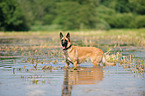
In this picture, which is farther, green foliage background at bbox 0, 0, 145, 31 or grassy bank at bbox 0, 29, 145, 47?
A: green foliage background at bbox 0, 0, 145, 31

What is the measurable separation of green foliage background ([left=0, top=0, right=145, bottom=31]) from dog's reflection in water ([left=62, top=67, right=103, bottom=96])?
203 feet

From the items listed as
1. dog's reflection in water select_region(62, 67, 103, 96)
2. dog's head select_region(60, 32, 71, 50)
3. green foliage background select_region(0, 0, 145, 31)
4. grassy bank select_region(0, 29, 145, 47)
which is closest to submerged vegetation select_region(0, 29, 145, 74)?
grassy bank select_region(0, 29, 145, 47)

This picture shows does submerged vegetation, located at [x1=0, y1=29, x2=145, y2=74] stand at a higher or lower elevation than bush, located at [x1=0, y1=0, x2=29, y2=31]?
lower

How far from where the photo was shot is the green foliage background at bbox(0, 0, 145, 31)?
73438 mm

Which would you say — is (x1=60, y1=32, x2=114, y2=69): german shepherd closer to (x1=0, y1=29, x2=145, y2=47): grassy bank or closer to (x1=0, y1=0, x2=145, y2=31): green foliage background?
(x1=0, y1=29, x2=145, y2=47): grassy bank

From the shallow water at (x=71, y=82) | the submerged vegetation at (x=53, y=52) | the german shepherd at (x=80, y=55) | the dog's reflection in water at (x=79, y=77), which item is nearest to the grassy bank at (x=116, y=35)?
the submerged vegetation at (x=53, y=52)

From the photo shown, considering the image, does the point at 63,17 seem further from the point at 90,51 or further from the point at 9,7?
the point at 90,51

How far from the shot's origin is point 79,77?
1020 cm

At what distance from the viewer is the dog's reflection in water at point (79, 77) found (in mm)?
8508

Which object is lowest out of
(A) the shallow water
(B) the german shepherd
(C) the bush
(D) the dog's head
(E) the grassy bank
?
(A) the shallow water

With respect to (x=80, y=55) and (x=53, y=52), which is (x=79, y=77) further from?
(x=53, y=52)

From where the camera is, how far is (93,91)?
25.9 feet

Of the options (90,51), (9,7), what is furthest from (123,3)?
(90,51)

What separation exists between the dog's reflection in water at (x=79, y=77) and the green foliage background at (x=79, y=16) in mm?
61856
